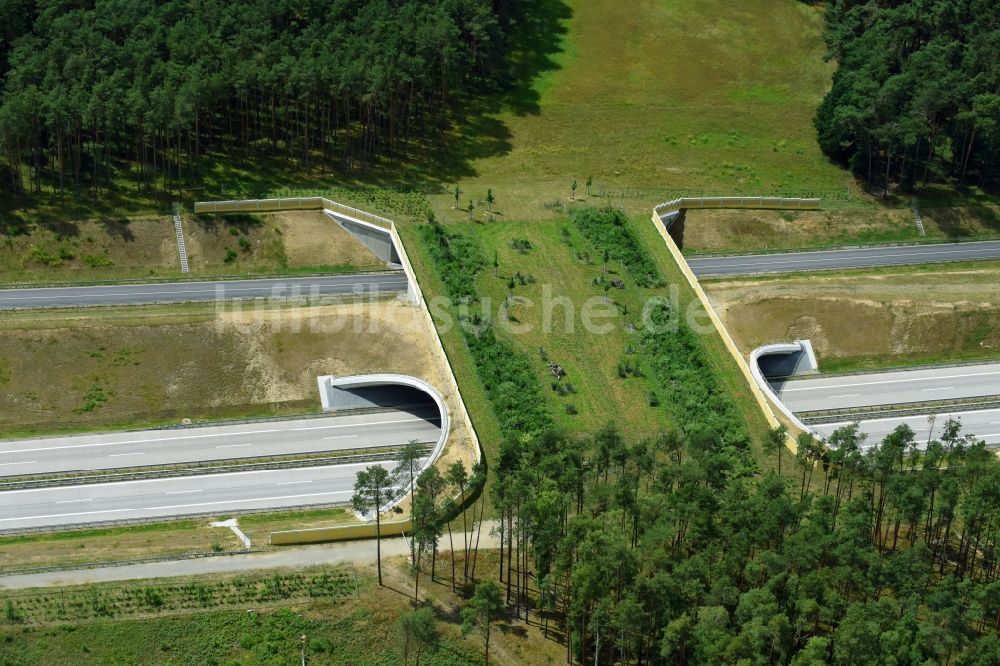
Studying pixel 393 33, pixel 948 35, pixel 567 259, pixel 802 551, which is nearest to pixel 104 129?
pixel 393 33

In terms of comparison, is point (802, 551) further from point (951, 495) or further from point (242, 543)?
point (242, 543)

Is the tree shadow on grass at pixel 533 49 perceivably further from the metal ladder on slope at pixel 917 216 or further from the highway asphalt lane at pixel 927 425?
the highway asphalt lane at pixel 927 425

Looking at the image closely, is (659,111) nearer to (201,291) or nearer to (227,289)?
(227,289)

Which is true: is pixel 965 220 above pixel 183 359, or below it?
above

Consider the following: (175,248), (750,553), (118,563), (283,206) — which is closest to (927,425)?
(750,553)

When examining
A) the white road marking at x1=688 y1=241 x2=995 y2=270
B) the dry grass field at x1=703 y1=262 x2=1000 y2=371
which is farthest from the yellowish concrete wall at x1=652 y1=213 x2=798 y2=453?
the white road marking at x1=688 y1=241 x2=995 y2=270

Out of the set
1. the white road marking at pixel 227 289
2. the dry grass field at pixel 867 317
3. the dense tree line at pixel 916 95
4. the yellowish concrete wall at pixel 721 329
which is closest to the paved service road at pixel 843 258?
the yellowish concrete wall at pixel 721 329
